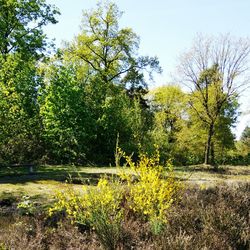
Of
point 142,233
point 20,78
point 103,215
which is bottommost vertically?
point 142,233

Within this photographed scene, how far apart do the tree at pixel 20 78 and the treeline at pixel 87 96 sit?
0.16 ft

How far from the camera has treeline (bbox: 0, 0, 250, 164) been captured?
2055 centimetres

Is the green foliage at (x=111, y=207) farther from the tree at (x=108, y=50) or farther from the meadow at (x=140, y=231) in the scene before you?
the tree at (x=108, y=50)

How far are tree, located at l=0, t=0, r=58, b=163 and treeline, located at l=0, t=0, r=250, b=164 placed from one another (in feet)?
0.16

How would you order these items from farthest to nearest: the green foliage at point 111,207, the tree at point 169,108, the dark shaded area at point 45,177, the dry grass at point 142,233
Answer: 1. the tree at point 169,108
2. the dark shaded area at point 45,177
3. the green foliage at point 111,207
4. the dry grass at point 142,233

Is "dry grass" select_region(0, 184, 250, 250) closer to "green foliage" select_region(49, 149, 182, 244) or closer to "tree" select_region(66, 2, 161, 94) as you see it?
"green foliage" select_region(49, 149, 182, 244)

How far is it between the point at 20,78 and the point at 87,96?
9.06m

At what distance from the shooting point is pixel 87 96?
101 feet

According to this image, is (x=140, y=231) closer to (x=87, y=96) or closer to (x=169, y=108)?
(x=87, y=96)

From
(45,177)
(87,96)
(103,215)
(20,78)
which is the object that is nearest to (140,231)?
(103,215)

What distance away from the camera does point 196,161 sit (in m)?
42.1

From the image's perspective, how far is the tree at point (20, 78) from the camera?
16.5 meters

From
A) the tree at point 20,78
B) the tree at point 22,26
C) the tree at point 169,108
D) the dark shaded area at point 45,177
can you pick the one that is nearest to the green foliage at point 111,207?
the dark shaded area at point 45,177

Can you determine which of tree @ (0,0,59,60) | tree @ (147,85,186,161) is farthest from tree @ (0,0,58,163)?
tree @ (147,85,186,161)
